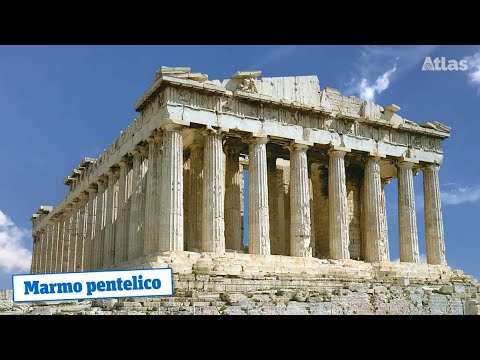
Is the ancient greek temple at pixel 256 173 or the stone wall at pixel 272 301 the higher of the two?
the ancient greek temple at pixel 256 173

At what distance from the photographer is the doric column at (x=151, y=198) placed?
2834cm

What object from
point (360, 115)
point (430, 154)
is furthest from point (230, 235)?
point (430, 154)

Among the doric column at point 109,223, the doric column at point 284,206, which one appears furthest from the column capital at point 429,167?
the doric column at point 109,223

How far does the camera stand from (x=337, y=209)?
105 feet

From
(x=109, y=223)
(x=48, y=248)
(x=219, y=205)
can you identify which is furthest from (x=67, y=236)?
(x=219, y=205)

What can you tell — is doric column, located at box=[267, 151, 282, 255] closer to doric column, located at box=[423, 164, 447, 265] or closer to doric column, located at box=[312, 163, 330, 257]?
doric column, located at box=[312, 163, 330, 257]

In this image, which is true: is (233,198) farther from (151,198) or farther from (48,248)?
(48,248)

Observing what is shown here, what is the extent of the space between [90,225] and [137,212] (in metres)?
9.48

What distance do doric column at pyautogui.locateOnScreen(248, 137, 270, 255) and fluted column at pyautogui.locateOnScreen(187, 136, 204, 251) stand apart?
3146 mm

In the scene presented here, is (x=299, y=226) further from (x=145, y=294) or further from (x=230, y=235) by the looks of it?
(x=145, y=294)

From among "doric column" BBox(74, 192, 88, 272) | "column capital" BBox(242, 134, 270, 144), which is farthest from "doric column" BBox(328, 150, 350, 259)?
"doric column" BBox(74, 192, 88, 272)

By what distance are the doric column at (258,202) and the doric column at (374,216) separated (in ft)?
22.9

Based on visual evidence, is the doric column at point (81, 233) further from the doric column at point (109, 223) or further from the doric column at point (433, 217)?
the doric column at point (433, 217)

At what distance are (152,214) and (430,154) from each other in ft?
56.1
